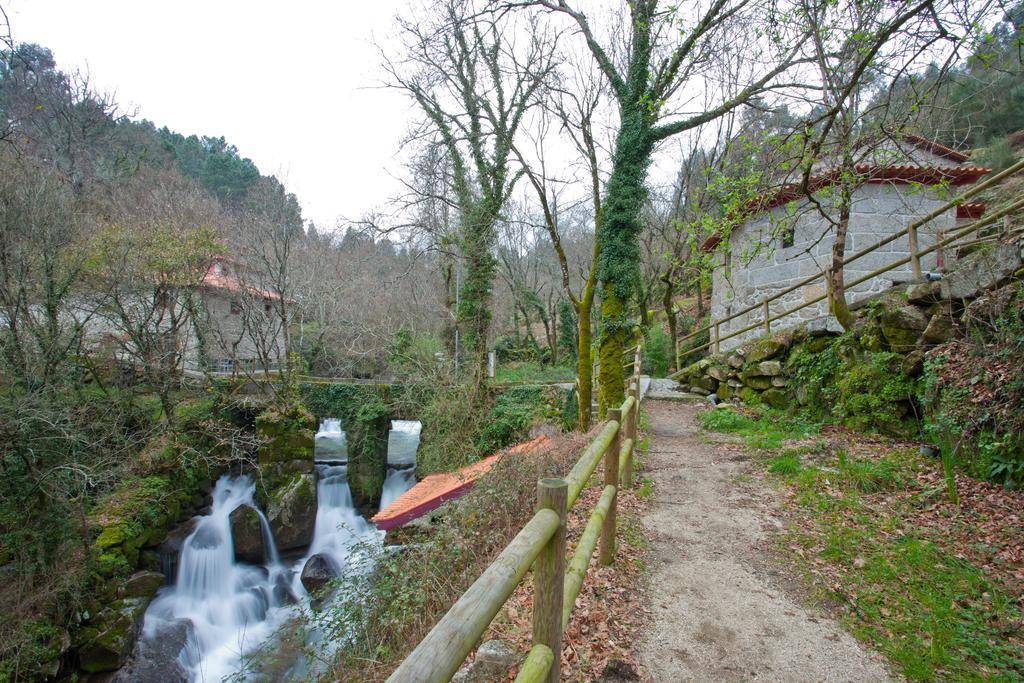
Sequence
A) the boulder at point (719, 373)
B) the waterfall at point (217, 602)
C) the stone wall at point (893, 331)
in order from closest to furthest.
A: the stone wall at point (893, 331), the waterfall at point (217, 602), the boulder at point (719, 373)

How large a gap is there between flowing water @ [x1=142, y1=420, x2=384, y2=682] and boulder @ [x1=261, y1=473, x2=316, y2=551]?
24cm

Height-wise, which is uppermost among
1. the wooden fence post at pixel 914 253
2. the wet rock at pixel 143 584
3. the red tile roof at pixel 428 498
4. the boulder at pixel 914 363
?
the wooden fence post at pixel 914 253

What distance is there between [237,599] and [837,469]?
11.3 meters

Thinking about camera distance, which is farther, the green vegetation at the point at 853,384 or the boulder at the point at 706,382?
the boulder at the point at 706,382

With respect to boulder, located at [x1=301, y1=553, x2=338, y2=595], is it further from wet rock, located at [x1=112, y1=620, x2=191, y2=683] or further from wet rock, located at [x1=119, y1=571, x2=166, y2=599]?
wet rock, located at [x1=119, y1=571, x2=166, y2=599]

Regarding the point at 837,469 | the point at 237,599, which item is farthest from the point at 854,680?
the point at 237,599

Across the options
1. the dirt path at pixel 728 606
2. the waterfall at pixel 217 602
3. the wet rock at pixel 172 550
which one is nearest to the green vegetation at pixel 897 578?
the dirt path at pixel 728 606

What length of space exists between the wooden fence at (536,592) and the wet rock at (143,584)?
31.7 feet

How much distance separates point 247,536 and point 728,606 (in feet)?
36.2

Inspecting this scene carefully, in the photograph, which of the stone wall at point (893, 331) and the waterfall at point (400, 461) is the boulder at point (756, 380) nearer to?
the stone wall at point (893, 331)

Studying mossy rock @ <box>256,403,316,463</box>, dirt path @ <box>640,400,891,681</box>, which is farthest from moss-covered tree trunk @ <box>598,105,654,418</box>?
mossy rock @ <box>256,403,316,463</box>

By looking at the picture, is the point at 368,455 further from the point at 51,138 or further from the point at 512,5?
the point at 51,138

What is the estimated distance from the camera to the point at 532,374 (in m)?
16.9

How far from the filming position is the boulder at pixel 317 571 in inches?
396
